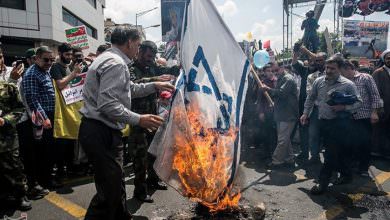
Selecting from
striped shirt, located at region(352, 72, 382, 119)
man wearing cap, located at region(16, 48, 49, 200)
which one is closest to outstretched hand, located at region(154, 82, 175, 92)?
man wearing cap, located at region(16, 48, 49, 200)

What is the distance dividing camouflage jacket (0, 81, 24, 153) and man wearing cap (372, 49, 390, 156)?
21.8 feet

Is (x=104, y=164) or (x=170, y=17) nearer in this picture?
(x=104, y=164)

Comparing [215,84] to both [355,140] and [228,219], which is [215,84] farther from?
[355,140]

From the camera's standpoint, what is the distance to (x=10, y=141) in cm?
425

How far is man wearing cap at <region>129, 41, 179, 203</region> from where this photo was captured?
467cm

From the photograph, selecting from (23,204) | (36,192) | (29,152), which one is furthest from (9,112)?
(36,192)

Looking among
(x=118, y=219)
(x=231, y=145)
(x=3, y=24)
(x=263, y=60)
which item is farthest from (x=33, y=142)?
(x=3, y=24)

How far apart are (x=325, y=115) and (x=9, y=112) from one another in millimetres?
4571

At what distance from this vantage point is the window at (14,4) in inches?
736

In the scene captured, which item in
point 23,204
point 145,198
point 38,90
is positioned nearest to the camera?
point 23,204

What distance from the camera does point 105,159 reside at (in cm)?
307

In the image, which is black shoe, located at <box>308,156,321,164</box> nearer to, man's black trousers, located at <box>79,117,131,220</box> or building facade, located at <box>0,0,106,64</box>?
man's black trousers, located at <box>79,117,131,220</box>

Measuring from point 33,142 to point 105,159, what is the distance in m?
2.58

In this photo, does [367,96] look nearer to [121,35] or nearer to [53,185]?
[121,35]
